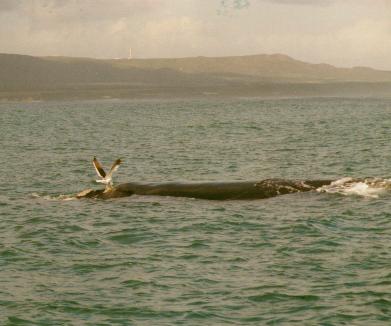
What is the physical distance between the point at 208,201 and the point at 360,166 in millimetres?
16228

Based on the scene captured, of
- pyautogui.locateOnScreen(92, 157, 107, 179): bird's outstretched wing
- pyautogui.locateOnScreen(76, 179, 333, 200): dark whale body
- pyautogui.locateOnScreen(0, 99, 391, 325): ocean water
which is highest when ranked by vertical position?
pyautogui.locateOnScreen(92, 157, 107, 179): bird's outstretched wing

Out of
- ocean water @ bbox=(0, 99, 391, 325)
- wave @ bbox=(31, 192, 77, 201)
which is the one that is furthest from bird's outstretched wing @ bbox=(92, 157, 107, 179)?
wave @ bbox=(31, 192, 77, 201)

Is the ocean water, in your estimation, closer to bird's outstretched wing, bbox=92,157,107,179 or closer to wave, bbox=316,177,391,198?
wave, bbox=316,177,391,198

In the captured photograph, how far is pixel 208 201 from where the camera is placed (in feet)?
102

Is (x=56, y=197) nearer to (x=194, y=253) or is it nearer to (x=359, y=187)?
(x=194, y=253)

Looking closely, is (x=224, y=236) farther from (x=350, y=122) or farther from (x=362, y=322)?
(x=350, y=122)

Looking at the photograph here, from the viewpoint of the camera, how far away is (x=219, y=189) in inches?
1257

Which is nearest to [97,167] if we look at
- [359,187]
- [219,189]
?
[219,189]

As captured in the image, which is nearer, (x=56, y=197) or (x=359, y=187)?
(x=359, y=187)

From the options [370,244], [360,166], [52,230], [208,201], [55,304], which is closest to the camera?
[55,304]

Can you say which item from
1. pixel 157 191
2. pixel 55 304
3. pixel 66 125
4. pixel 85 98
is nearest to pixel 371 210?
pixel 157 191

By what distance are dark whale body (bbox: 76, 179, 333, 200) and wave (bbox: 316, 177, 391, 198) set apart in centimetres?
42

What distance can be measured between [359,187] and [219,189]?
5684 mm

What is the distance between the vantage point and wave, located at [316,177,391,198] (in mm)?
31312
